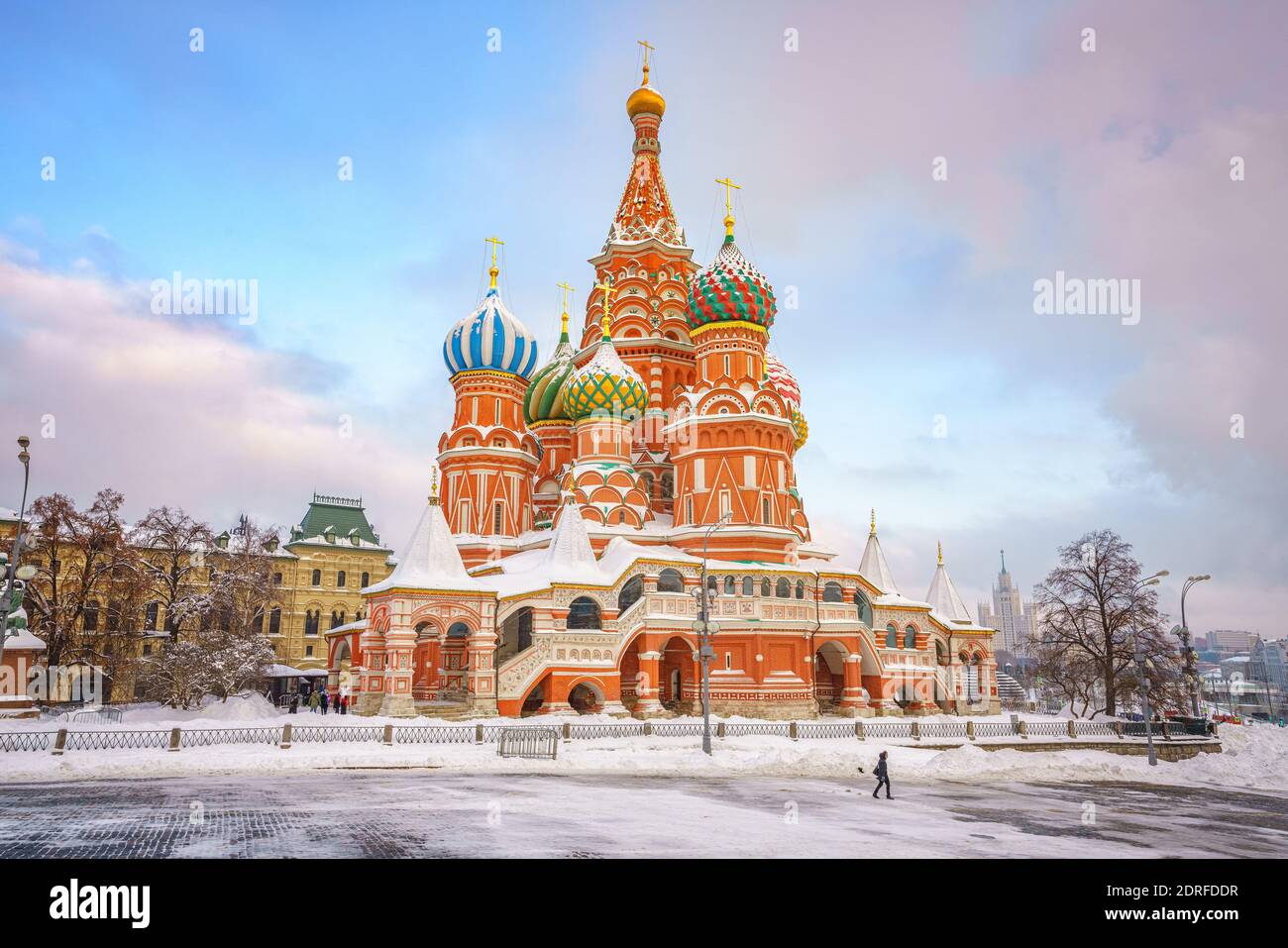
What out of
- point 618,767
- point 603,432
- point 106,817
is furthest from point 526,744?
point 603,432

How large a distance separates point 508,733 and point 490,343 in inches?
975

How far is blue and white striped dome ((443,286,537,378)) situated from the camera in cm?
4309

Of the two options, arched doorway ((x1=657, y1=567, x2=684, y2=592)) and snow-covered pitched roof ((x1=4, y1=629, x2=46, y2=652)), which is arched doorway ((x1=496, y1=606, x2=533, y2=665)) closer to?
arched doorway ((x1=657, y1=567, x2=684, y2=592))

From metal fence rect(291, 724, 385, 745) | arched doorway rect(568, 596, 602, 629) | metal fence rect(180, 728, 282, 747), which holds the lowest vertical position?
metal fence rect(291, 724, 385, 745)

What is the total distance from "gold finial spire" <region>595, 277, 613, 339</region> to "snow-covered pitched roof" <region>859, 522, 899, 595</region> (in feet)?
57.1

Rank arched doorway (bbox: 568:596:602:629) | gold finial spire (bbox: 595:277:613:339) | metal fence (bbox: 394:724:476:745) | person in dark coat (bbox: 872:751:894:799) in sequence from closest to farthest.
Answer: person in dark coat (bbox: 872:751:894:799) → metal fence (bbox: 394:724:476:745) → arched doorway (bbox: 568:596:602:629) → gold finial spire (bbox: 595:277:613:339)

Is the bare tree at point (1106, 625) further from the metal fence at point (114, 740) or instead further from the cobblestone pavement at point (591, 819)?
the metal fence at point (114, 740)

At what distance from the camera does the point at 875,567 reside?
4412 cm

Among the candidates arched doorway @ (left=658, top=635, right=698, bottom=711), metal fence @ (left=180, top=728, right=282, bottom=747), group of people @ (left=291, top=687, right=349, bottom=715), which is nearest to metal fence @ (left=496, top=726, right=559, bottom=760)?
metal fence @ (left=180, top=728, right=282, bottom=747)

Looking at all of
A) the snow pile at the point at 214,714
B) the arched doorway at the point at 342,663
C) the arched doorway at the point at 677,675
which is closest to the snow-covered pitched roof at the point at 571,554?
the arched doorway at the point at 677,675

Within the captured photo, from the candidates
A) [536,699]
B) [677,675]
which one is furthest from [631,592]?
[536,699]

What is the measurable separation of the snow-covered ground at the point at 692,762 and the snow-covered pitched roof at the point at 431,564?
18.3ft

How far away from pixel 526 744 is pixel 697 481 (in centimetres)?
1902

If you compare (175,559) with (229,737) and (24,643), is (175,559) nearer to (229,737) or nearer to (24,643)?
(24,643)
